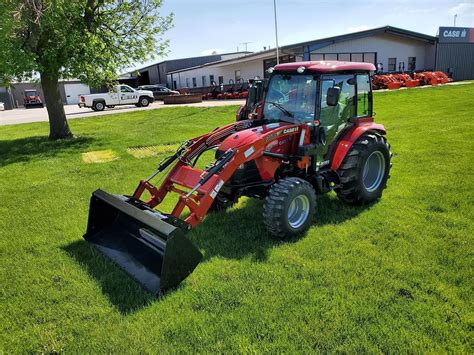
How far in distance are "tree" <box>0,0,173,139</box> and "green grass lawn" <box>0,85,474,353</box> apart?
569 centimetres

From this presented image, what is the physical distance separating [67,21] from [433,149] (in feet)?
34.8

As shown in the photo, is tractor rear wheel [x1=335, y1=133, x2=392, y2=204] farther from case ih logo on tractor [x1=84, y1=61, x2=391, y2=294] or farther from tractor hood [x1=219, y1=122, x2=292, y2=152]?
tractor hood [x1=219, y1=122, x2=292, y2=152]

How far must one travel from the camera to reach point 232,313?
3453 millimetres

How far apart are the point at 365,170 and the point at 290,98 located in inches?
66.5

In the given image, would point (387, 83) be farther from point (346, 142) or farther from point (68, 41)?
point (346, 142)

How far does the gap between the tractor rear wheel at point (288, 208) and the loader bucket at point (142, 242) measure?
109cm

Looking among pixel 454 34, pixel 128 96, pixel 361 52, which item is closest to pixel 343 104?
pixel 128 96

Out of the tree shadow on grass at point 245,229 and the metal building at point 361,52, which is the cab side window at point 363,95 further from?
the metal building at point 361,52

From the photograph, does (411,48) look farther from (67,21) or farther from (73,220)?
(73,220)

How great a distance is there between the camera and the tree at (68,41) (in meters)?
10.5

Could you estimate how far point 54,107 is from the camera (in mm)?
13758

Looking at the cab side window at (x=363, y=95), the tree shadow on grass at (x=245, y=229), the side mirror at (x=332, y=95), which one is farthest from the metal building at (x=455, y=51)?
the side mirror at (x=332, y=95)

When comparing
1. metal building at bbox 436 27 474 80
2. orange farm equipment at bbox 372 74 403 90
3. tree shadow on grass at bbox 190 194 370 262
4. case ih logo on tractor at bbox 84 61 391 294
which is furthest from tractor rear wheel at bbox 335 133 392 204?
metal building at bbox 436 27 474 80

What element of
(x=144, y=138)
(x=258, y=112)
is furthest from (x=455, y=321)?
(x=144, y=138)
